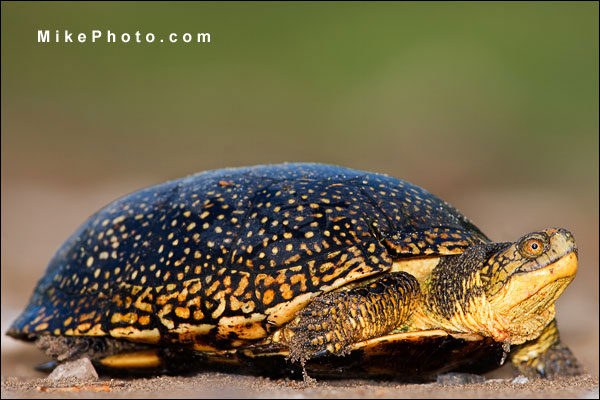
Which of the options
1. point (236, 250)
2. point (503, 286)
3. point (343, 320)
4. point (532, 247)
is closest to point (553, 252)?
point (532, 247)

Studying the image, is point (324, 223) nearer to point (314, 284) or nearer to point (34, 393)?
point (314, 284)

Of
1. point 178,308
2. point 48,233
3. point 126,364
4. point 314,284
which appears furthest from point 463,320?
point 48,233

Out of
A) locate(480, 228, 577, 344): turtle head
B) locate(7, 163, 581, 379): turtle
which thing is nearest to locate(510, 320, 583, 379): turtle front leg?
locate(7, 163, 581, 379): turtle

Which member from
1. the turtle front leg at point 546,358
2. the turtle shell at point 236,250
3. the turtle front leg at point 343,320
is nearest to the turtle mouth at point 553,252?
the turtle shell at point 236,250

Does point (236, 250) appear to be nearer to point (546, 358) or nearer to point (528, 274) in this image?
point (528, 274)

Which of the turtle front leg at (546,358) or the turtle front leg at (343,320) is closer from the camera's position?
the turtle front leg at (343,320)

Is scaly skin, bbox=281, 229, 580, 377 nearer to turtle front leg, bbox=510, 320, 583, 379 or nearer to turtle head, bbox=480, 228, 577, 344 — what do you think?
turtle head, bbox=480, 228, 577, 344

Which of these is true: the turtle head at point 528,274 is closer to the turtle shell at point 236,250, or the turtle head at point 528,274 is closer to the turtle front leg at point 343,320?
the turtle shell at point 236,250

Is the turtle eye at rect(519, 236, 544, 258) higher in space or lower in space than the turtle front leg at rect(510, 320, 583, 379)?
higher
